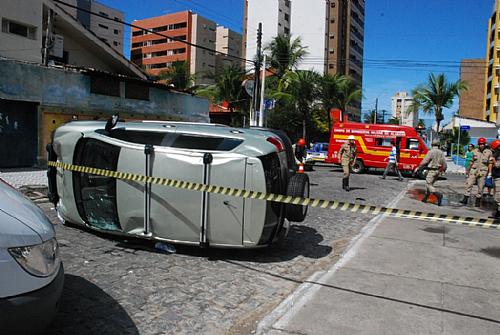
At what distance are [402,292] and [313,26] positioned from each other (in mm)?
75928

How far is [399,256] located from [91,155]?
452 centimetres

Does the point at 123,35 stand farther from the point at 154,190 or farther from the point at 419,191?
the point at 154,190

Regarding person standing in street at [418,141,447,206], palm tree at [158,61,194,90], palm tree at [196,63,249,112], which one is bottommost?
person standing in street at [418,141,447,206]

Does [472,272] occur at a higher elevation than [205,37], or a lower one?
lower

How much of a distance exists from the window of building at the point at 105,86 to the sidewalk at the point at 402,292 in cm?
1361

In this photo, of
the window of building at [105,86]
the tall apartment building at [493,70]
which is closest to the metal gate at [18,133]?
the window of building at [105,86]

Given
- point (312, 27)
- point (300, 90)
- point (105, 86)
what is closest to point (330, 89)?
point (300, 90)

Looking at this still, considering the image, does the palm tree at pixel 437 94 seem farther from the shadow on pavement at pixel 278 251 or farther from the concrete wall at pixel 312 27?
the concrete wall at pixel 312 27

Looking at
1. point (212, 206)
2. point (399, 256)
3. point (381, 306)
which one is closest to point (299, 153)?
point (399, 256)

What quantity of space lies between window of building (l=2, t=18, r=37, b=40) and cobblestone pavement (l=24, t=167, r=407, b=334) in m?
18.0

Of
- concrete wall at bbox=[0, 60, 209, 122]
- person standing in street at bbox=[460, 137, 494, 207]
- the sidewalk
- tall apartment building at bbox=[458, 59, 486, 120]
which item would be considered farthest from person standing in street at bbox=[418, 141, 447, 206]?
tall apartment building at bbox=[458, 59, 486, 120]

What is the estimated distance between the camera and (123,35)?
92.2 metres

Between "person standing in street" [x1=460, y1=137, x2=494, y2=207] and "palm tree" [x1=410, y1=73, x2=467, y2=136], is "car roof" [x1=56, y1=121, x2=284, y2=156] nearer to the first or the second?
"person standing in street" [x1=460, y1=137, x2=494, y2=207]

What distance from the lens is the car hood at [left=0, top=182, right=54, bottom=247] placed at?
262 cm
